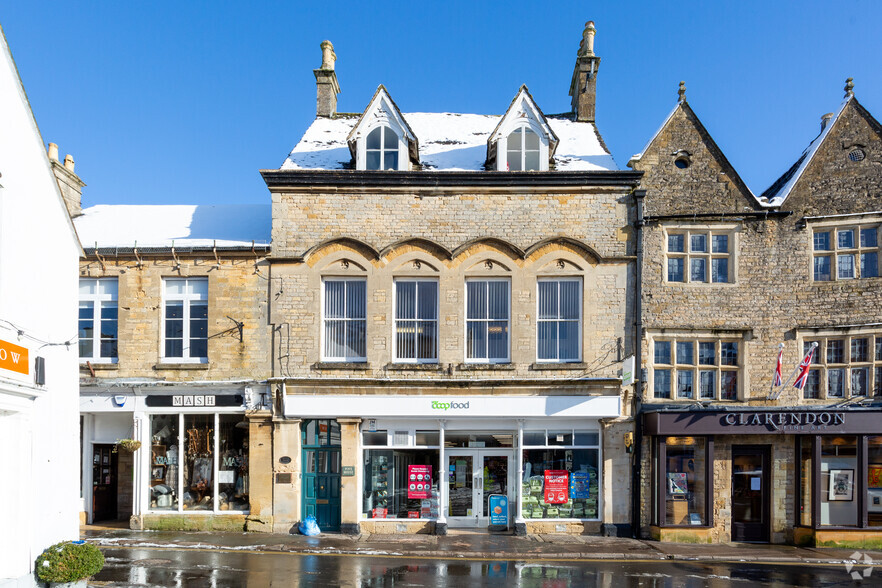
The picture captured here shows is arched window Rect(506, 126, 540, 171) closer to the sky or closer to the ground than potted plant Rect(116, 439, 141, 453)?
closer to the sky

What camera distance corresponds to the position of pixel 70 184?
19203 mm

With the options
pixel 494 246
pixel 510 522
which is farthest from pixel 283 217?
pixel 510 522

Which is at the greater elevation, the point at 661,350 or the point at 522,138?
the point at 522,138

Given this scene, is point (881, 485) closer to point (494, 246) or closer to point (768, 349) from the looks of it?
point (768, 349)

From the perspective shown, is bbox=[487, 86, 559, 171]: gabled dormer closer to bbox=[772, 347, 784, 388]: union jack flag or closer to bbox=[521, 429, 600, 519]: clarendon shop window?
bbox=[521, 429, 600, 519]: clarendon shop window

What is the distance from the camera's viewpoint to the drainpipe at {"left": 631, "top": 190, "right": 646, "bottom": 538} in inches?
680

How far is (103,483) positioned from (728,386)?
1592 centimetres

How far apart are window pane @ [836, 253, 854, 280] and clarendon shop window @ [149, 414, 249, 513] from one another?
14.9 metres

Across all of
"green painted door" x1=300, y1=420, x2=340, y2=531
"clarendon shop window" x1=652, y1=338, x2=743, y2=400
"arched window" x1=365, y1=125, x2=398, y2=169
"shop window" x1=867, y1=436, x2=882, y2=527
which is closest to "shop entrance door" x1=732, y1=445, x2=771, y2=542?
"clarendon shop window" x1=652, y1=338, x2=743, y2=400

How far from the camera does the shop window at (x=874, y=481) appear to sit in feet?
55.4

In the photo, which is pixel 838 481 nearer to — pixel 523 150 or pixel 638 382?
pixel 638 382

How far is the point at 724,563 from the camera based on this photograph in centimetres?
1496

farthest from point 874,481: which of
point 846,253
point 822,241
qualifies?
point 822,241

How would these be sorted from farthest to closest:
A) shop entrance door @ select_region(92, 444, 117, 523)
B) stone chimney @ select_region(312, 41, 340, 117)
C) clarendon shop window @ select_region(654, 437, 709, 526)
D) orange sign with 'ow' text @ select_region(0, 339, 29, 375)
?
stone chimney @ select_region(312, 41, 340, 117) → shop entrance door @ select_region(92, 444, 117, 523) → clarendon shop window @ select_region(654, 437, 709, 526) → orange sign with 'ow' text @ select_region(0, 339, 29, 375)
